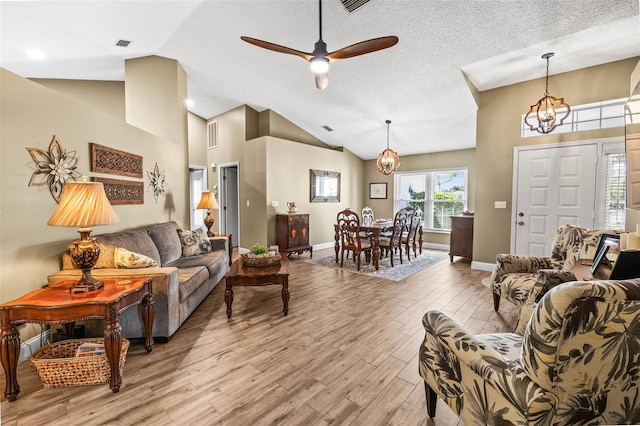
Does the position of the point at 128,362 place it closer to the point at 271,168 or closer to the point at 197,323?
the point at 197,323

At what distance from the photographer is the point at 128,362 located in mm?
2131

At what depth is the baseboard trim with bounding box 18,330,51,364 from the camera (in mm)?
2119

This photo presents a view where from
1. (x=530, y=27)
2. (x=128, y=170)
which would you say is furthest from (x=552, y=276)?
(x=128, y=170)

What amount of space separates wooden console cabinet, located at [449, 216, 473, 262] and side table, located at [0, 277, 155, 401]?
206 inches

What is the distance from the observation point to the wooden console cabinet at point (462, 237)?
525cm

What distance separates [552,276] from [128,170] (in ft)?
15.0

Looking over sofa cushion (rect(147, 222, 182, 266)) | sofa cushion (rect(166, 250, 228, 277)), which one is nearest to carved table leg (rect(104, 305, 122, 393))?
sofa cushion (rect(166, 250, 228, 277))

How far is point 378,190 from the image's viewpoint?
316 inches

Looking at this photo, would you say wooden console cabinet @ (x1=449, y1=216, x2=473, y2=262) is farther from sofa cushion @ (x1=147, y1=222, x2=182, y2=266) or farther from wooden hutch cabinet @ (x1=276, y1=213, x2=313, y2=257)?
sofa cushion @ (x1=147, y1=222, x2=182, y2=266)

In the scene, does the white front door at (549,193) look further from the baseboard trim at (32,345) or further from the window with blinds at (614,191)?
the baseboard trim at (32,345)

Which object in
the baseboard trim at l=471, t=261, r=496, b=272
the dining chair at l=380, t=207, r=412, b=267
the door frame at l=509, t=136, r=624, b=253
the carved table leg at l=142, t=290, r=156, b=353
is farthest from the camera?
the dining chair at l=380, t=207, r=412, b=267

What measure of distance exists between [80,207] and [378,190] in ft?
23.0

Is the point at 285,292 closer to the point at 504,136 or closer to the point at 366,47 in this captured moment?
the point at 366,47

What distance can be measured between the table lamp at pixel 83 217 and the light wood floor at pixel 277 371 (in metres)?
0.73
